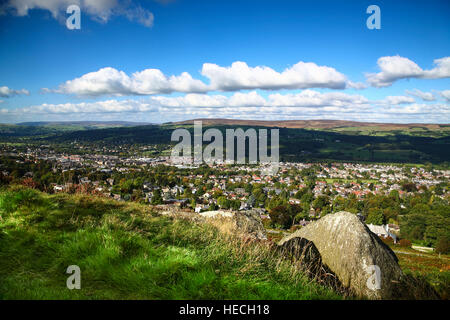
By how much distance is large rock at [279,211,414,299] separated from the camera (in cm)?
518

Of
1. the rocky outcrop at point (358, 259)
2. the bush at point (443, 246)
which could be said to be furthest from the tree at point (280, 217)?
the rocky outcrop at point (358, 259)

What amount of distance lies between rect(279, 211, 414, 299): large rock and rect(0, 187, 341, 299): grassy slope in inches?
58.2

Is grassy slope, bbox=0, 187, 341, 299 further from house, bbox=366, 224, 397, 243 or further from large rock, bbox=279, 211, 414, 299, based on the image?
house, bbox=366, 224, 397, 243

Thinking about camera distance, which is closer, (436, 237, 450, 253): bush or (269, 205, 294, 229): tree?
(436, 237, 450, 253): bush

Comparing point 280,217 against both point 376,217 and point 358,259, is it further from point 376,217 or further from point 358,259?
point 358,259

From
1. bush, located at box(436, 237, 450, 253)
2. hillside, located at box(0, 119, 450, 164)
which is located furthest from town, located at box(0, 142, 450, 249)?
hillside, located at box(0, 119, 450, 164)

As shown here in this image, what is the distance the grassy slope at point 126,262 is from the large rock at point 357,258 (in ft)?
4.85

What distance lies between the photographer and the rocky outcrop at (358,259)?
5.15m

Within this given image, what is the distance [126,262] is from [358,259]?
502 cm

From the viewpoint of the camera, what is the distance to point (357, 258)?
5.61 meters

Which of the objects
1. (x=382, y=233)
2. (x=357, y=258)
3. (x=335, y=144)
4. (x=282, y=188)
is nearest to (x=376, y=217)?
(x=382, y=233)
